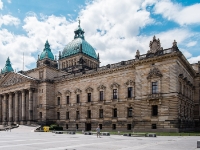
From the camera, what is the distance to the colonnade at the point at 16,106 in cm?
6719

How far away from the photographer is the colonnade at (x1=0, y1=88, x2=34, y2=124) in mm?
67188

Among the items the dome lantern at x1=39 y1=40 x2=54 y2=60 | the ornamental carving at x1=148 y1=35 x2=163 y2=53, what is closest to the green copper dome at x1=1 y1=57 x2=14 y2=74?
the dome lantern at x1=39 y1=40 x2=54 y2=60

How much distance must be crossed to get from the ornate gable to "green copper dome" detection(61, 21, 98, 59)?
20813mm

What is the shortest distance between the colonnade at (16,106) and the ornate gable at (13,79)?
10.2 ft

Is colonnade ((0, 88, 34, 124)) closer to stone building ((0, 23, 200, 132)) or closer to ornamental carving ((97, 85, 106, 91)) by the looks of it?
stone building ((0, 23, 200, 132))

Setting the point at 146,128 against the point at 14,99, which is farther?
the point at 14,99

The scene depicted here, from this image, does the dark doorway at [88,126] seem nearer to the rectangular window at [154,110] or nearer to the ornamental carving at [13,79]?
the rectangular window at [154,110]

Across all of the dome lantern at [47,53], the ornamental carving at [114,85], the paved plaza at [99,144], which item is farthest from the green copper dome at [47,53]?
the paved plaza at [99,144]

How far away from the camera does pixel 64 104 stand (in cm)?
6450

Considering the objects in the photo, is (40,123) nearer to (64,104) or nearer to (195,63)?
(64,104)

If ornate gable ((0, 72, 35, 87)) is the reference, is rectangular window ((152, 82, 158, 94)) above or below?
below

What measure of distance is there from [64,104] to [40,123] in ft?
28.3

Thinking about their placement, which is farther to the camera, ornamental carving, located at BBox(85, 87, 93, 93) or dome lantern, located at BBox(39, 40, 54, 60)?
dome lantern, located at BBox(39, 40, 54, 60)

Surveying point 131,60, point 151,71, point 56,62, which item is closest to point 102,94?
point 131,60
